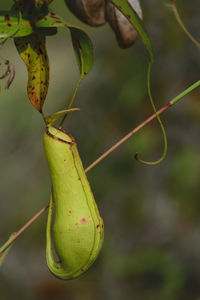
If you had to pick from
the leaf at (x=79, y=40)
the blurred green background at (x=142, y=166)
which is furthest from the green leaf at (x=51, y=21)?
the blurred green background at (x=142, y=166)

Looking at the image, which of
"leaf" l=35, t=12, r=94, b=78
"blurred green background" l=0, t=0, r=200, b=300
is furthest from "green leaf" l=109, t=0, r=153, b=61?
"blurred green background" l=0, t=0, r=200, b=300

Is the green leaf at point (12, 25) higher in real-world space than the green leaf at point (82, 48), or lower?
higher

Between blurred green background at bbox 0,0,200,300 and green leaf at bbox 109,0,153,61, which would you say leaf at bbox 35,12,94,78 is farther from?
blurred green background at bbox 0,0,200,300

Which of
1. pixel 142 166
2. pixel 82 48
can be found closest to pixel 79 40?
pixel 82 48

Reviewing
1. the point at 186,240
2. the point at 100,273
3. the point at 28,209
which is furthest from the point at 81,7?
the point at 28,209

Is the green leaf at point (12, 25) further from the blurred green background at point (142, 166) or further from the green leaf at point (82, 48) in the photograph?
the blurred green background at point (142, 166)

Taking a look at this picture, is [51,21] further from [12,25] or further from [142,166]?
[142,166]
